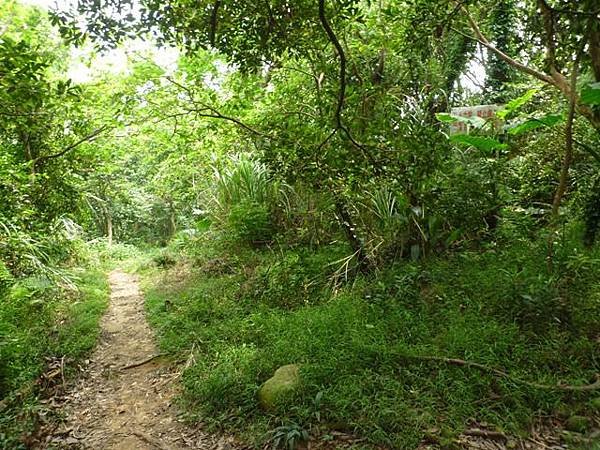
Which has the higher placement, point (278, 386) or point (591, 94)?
point (591, 94)

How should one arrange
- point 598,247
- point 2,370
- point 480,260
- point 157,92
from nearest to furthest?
point 2,370 < point 598,247 < point 480,260 < point 157,92

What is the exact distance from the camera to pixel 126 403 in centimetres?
382

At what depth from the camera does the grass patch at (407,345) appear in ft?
9.41

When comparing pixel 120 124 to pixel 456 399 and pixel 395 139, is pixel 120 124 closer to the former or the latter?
pixel 395 139

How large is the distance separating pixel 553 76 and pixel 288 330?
12.1 feet

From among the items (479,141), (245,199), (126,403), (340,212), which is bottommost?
(126,403)

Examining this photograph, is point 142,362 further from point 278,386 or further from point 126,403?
point 278,386

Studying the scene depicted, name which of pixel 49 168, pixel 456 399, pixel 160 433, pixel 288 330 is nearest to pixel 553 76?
pixel 456 399

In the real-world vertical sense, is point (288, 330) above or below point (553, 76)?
below

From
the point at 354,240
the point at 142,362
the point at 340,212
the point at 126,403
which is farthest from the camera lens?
the point at 354,240

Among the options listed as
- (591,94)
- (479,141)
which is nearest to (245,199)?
(479,141)

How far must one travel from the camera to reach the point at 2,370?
3725mm

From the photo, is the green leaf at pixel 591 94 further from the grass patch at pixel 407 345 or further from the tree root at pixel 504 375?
the tree root at pixel 504 375

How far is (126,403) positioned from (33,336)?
5.91 ft
